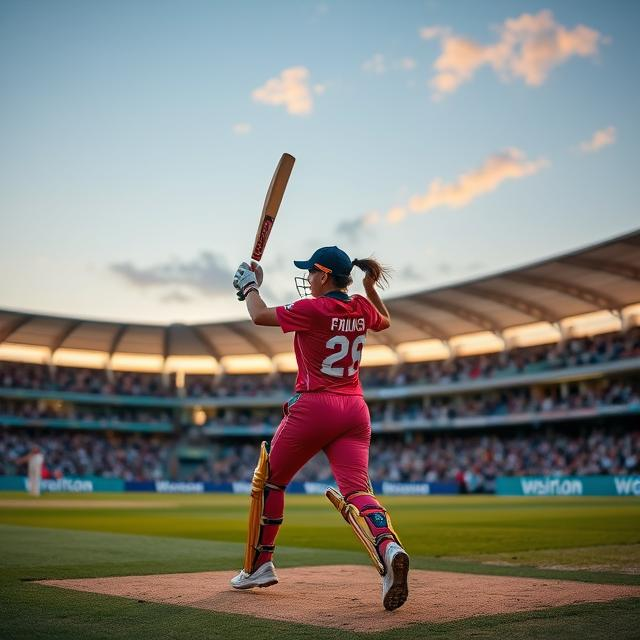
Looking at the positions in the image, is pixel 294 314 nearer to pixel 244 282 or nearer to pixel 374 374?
pixel 244 282

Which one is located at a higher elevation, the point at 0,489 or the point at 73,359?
the point at 73,359

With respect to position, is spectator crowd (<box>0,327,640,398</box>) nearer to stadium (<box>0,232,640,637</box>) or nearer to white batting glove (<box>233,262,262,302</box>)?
stadium (<box>0,232,640,637</box>)

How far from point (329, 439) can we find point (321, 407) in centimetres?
24

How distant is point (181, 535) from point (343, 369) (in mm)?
8173

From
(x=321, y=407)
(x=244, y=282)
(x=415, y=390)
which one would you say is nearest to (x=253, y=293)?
(x=244, y=282)

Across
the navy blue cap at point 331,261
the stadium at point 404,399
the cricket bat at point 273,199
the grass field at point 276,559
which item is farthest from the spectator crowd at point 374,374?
the navy blue cap at point 331,261

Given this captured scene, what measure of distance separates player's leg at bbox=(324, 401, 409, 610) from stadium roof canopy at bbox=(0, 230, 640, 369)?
91.0 ft

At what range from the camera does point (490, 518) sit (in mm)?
17844

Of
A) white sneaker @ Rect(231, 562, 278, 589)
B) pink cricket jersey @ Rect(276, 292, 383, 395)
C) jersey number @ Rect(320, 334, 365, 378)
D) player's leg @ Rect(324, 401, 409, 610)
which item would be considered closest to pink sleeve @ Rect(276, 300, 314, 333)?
pink cricket jersey @ Rect(276, 292, 383, 395)

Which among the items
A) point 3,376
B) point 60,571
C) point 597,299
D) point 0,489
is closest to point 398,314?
point 597,299

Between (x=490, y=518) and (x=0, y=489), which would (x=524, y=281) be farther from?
(x=0, y=489)

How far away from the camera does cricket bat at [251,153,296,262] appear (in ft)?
20.7

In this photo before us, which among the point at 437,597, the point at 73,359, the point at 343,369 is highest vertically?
the point at 73,359

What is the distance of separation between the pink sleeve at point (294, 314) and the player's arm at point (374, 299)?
780 millimetres
